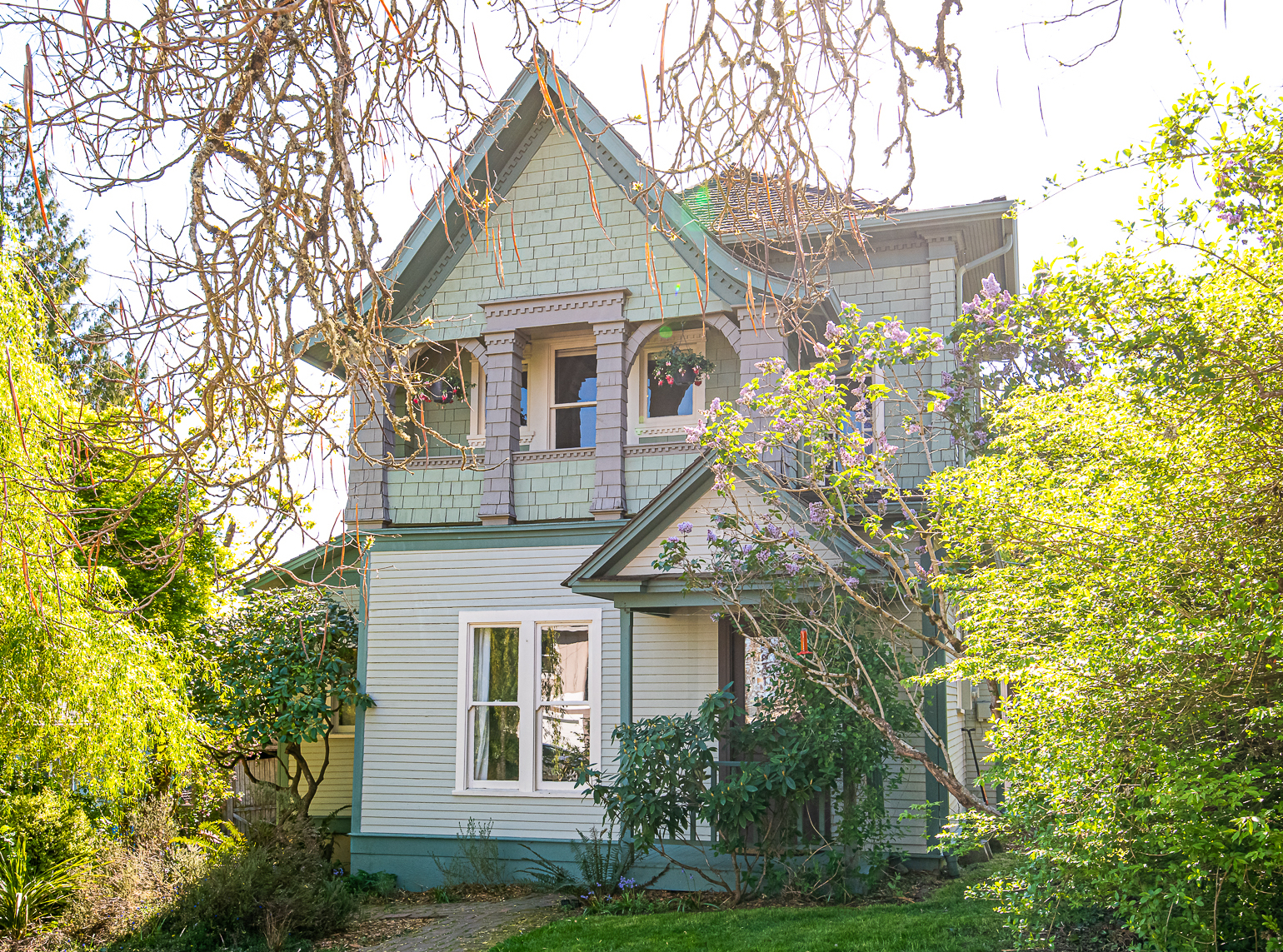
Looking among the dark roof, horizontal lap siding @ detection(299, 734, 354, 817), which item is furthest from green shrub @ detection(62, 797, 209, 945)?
the dark roof

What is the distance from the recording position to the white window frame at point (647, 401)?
1330 centimetres

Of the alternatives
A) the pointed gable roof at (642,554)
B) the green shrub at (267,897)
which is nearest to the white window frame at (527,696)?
the pointed gable roof at (642,554)

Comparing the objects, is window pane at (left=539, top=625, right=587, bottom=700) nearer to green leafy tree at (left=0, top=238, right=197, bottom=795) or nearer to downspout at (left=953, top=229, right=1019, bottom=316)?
green leafy tree at (left=0, top=238, right=197, bottom=795)

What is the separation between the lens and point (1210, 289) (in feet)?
16.3

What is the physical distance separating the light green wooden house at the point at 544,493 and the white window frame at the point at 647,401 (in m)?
0.02

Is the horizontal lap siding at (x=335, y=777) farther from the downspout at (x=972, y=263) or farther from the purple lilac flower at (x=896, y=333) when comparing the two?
the purple lilac flower at (x=896, y=333)

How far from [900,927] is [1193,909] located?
12.5 feet

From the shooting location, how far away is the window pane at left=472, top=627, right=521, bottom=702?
12922 mm

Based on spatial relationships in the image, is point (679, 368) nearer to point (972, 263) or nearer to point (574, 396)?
point (574, 396)

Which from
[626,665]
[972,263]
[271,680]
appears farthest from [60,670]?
[972,263]

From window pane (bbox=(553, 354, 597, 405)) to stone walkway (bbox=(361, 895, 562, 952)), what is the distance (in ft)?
19.0

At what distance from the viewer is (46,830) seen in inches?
401

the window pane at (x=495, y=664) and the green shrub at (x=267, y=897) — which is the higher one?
the window pane at (x=495, y=664)

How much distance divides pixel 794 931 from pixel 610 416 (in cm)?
624
